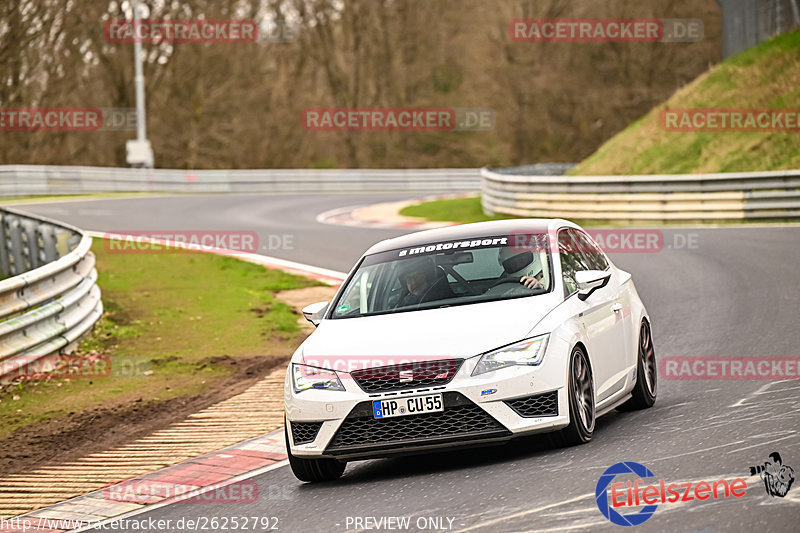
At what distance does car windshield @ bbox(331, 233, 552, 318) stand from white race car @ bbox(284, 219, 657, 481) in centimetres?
1

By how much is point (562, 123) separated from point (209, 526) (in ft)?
185

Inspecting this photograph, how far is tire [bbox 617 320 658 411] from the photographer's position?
9.16 m

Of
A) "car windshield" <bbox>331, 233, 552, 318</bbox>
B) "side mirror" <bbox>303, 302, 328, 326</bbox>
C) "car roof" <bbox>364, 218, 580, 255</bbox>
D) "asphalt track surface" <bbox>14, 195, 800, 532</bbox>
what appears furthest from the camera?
"car roof" <bbox>364, 218, 580, 255</bbox>

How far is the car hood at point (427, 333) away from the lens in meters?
7.39

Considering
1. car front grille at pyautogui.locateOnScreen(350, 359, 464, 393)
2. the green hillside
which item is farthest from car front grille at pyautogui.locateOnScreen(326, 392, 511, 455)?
the green hillside

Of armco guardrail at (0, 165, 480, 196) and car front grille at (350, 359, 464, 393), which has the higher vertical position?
car front grille at (350, 359, 464, 393)

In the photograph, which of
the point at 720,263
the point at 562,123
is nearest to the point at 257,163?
the point at 562,123

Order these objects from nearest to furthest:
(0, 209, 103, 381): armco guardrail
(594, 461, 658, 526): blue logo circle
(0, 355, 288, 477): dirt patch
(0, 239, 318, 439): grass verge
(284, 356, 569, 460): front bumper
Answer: (594, 461, 658, 526): blue logo circle < (284, 356, 569, 460): front bumper < (0, 355, 288, 477): dirt patch < (0, 239, 318, 439): grass verge < (0, 209, 103, 381): armco guardrail

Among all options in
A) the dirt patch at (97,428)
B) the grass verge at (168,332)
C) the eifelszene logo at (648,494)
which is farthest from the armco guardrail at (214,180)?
the eifelszene logo at (648,494)

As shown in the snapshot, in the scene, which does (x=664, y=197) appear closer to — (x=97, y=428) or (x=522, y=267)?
(x=97, y=428)

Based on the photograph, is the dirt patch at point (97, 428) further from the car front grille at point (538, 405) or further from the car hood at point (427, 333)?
the car front grille at point (538, 405)

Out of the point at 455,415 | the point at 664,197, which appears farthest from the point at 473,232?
the point at 664,197

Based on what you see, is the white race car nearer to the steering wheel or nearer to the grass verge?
the steering wheel

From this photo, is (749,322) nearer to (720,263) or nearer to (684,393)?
(684,393)
